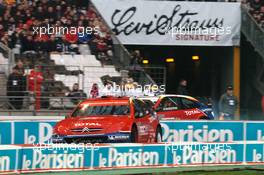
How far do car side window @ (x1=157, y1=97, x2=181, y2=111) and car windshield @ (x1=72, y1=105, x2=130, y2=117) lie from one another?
4.38 m

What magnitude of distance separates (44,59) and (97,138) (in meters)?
10.7

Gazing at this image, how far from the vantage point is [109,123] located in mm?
13430

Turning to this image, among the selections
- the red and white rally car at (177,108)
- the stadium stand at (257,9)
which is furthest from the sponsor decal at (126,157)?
the stadium stand at (257,9)

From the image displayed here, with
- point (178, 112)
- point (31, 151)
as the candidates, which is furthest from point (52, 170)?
point (178, 112)

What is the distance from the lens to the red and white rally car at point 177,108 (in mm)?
18878

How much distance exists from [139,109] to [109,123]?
5.88 ft

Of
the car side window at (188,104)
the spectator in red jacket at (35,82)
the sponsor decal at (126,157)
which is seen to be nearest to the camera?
the sponsor decal at (126,157)

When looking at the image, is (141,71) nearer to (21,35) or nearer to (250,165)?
(21,35)

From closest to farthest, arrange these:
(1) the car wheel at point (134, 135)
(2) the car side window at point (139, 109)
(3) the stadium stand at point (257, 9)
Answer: (1) the car wheel at point (134, 135) < (2) the car side window at point (139, 109) < (3) the stadium stand at point (257, 9)

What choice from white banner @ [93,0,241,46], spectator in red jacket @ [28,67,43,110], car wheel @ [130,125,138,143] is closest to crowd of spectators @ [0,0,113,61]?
white banner @ [93,0,241,46]

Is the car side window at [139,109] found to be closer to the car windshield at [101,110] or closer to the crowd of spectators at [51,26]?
the car windshield at [101,110]

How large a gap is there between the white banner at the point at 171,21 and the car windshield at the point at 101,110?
42.4ft

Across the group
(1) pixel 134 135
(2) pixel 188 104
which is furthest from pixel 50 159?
(2) pixel 188 104

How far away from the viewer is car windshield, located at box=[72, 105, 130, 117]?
564 inches
